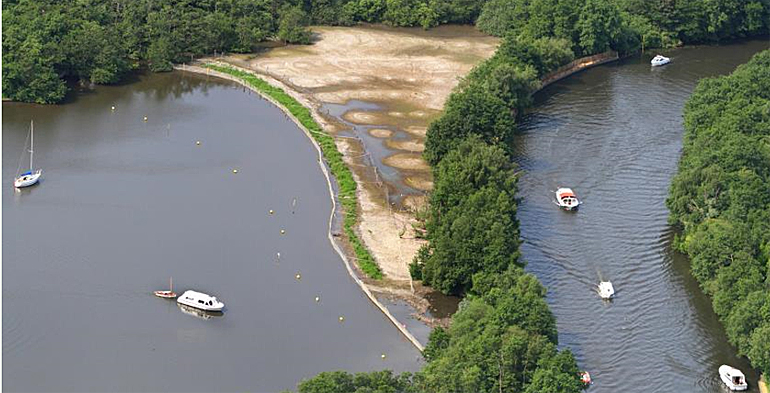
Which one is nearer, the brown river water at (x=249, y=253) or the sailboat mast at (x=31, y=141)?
the brown river water at (x=249, y=253)

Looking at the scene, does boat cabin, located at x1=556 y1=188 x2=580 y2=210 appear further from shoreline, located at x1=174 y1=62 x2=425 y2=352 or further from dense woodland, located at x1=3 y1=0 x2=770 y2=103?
dense woodland, located at x1=3 y1=0 x2=770 y2=103

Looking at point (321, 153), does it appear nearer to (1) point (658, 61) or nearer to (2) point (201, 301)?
(2) point (201, 301)

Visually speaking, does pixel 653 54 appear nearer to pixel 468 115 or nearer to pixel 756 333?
pixel 468 115

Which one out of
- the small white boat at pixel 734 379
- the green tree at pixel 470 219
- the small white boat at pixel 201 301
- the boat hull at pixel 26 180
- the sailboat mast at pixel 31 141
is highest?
the green tree at pixel 470 219

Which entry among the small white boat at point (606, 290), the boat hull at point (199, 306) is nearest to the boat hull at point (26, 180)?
the boat hull at point (199, 306)

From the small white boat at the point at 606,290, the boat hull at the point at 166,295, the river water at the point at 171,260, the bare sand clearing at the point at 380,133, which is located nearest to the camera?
the river water at the point at 171,260

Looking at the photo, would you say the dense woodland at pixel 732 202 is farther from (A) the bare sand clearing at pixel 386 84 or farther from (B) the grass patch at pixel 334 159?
(B) the grass patch at pixel 334 159

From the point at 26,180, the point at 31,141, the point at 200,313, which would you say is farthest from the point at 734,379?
the point at 31,141
